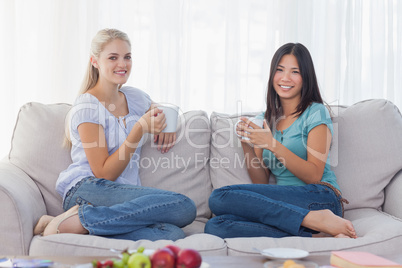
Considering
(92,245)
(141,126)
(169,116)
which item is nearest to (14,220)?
(92,245)

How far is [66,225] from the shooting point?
1766 millimetres

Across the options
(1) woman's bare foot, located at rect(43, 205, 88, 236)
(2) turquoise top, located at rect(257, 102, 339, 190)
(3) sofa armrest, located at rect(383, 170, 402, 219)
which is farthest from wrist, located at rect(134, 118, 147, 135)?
(3) sofa armrest, located at rect(383, 170, 402, 219)

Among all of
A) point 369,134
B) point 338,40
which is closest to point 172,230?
point 369,134

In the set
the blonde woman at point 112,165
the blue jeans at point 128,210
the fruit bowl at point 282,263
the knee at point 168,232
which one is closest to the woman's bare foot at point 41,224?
the blonde woman at point 112,165

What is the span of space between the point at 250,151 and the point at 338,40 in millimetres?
1435

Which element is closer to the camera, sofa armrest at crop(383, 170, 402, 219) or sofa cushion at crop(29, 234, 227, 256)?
sofa cushion at crop(29, 234, 227, 256)

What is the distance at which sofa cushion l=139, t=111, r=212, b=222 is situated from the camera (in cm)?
224

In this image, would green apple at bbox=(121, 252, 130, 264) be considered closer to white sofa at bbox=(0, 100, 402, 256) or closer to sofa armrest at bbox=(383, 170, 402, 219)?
white sofa at bbox=(0, 100, 402, 256)

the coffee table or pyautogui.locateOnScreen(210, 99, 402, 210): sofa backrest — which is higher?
pyautogui.locateOnScreen(210, 99, 402, 210): sofa backrest

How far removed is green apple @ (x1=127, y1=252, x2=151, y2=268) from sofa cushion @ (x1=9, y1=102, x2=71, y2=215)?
44.7 inches

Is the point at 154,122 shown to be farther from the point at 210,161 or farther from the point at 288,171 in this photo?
the point at 288,171

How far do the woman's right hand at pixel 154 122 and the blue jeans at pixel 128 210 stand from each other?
25cm

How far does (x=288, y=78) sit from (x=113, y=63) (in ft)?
2.63

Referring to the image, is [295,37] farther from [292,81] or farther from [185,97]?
[292,81]
